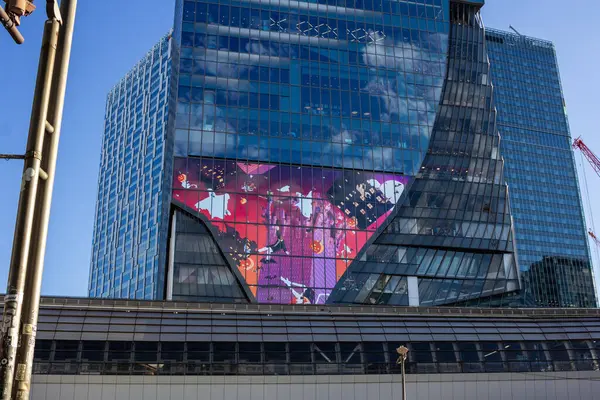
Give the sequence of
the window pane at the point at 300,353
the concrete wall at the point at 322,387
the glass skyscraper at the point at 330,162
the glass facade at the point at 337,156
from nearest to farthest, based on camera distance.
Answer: the concrete wall at the point at 322,387
the window pane at the point at 300,353
the glass skyscraper at the point at 330,162
the glass facade at the point at 337,156

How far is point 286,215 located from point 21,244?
90732 millimetres

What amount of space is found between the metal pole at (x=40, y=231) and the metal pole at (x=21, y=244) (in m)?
0.16

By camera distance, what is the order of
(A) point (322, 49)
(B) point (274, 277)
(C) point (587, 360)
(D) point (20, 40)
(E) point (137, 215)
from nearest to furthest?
(D) point (20, 40) → (C) point (587, 360) → (B) point (274, 277) → (A) point (322, 49) → (E) point (137, 215)

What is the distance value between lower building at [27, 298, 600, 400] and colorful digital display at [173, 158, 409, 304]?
1453 inches

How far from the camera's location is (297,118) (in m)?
105

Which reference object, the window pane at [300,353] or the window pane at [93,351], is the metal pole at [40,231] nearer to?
the window pane at [93,351]

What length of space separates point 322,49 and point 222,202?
93.6ft

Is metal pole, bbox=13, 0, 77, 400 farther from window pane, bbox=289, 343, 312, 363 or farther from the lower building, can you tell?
window pane, bbox=289, 343, 312, 363

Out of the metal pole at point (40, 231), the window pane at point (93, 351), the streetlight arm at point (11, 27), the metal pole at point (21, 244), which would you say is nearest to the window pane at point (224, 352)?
the window pane at point (93, 351)

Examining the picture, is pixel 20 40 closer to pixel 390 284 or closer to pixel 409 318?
pixel 409 318

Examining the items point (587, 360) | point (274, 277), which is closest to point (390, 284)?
point (274, 277)

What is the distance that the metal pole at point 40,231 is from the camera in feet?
38.2

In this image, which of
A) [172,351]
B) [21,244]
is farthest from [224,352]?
[21,244]

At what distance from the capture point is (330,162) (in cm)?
10525
